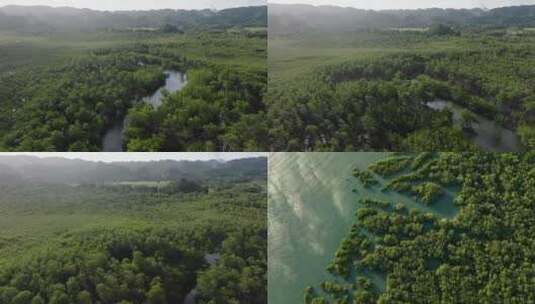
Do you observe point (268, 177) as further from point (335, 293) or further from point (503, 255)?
point (503, 255)

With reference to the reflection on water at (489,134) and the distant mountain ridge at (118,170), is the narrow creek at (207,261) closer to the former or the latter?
the distant mountain ridge at (118,170)

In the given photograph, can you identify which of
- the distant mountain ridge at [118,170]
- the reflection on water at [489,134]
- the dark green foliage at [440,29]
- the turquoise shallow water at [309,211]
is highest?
the dark green foliage at [440,29]

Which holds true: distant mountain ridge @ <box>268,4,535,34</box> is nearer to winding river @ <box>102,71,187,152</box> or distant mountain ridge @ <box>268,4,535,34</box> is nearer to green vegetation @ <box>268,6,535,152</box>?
green vegetation @ <box>268,6,535,152</box>

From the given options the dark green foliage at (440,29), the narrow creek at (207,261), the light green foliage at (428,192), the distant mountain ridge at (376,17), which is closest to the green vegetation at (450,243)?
the light green foliage at (428,192)


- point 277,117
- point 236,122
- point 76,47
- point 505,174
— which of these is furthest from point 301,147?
point 76,47

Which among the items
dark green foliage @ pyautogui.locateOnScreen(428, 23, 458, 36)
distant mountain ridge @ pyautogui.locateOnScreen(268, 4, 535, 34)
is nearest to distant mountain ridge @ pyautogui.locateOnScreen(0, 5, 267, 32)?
distant mountain ridge @ pyautogui.locateOnScreen(268, 4, 535, 34)

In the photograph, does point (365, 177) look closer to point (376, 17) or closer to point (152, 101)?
point (376, 17)
